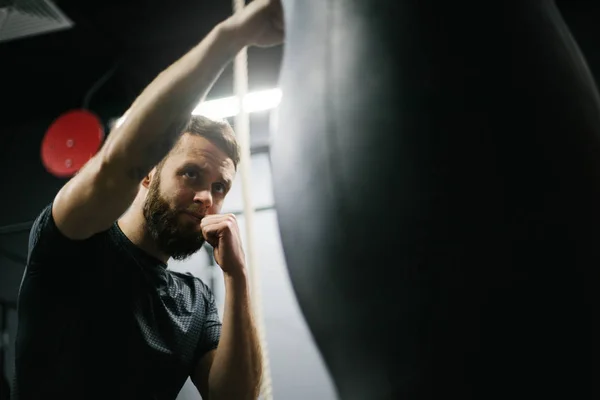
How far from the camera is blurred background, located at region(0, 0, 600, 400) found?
2182 mm

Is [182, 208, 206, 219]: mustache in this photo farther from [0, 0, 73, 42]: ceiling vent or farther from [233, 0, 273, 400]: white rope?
[0, 0, 73, 42]: ceiling vent

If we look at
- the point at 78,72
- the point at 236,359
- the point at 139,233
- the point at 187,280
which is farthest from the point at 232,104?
the point at 236,359

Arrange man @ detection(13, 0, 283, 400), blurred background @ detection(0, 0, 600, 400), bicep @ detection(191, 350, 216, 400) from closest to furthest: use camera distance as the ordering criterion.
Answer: man @ detection(13, 0, 283, 400) → bicep @ detection(191, 350, 216, 400) → blurred background @ detection(0, 0, 600, 400)

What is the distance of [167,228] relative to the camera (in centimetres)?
94

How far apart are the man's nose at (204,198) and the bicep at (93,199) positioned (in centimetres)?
23

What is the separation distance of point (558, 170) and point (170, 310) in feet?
2.72

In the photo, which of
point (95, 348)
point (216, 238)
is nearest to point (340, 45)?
point (216, 238)

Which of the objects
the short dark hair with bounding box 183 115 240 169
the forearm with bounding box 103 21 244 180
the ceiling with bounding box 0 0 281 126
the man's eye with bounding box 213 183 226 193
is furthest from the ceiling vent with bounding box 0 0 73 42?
the forearm with bounding box 103 21 244 180

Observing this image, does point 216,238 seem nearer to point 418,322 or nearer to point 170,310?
point 170,310

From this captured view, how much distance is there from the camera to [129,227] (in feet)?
3.28

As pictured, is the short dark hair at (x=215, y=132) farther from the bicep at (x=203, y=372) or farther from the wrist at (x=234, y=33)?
the wrist at (x=234, y=33)

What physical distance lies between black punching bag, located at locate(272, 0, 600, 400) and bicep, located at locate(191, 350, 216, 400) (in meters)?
0.73

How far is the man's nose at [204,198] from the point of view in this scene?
94 centimetres

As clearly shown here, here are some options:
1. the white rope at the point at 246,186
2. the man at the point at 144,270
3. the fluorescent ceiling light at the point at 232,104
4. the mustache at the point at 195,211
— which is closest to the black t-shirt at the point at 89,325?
the man at the point at 144,270
